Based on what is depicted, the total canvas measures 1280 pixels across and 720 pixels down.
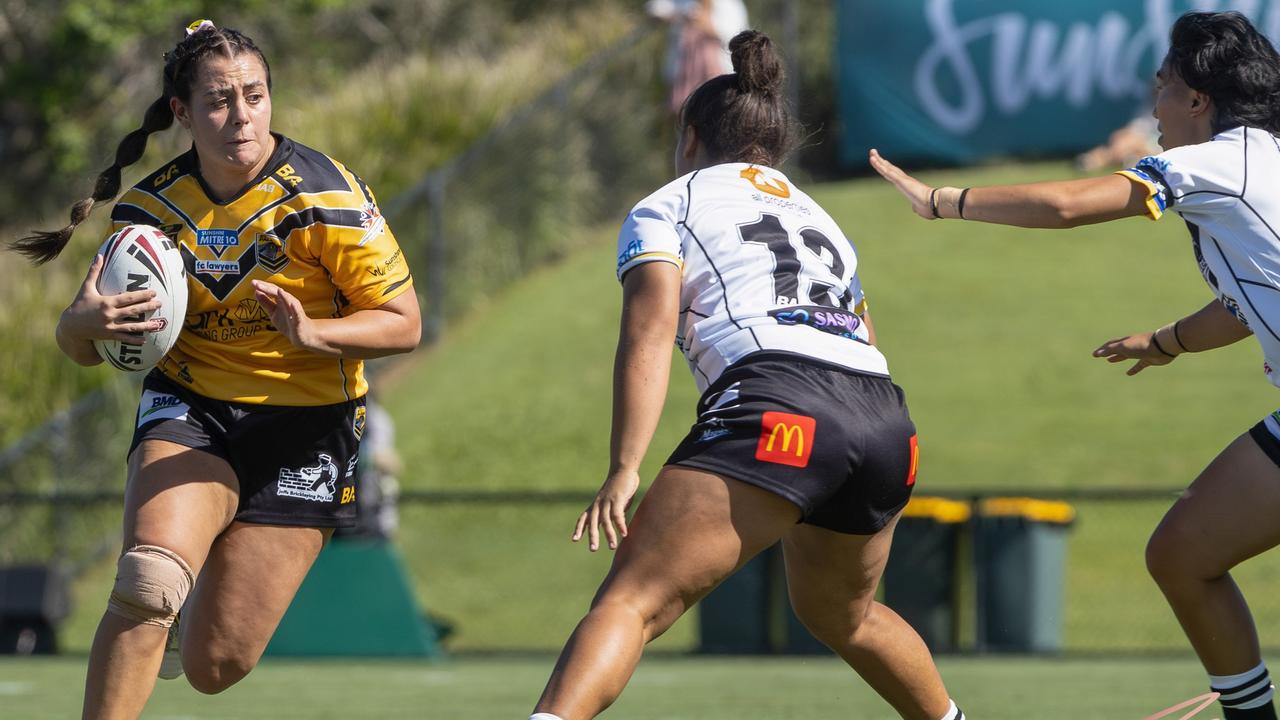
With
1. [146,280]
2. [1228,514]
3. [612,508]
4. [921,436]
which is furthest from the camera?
[921,436]

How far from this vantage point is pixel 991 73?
19406 mm

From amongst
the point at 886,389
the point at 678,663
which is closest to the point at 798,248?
the point at 886,389

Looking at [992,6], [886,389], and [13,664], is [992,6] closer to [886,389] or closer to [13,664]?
[13,664]

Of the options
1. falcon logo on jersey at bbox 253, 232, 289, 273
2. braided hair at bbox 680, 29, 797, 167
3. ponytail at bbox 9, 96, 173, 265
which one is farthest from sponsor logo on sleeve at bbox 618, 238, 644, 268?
ponytail at bbox 9, 96, 173, 265

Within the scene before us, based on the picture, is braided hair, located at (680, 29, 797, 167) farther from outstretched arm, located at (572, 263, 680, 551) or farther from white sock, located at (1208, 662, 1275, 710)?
white sock, located at (1208, 662, 1275, 710)

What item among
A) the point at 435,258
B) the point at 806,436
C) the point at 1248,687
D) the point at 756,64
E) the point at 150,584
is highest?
the point at 756,64

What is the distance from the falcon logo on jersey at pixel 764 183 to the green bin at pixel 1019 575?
7.43 m

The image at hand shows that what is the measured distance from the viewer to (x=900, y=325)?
56.6 ft

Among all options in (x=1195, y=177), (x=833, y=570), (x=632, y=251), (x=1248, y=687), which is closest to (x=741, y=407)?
(x=632, y=251)

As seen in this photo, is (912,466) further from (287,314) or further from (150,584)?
(150,584)

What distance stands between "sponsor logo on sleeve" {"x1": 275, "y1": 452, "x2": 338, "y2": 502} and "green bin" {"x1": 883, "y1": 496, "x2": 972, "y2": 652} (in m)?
6.94

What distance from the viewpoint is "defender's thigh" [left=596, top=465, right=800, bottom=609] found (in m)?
3.95

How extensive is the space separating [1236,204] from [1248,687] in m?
1.42

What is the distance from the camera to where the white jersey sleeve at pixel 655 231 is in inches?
160
